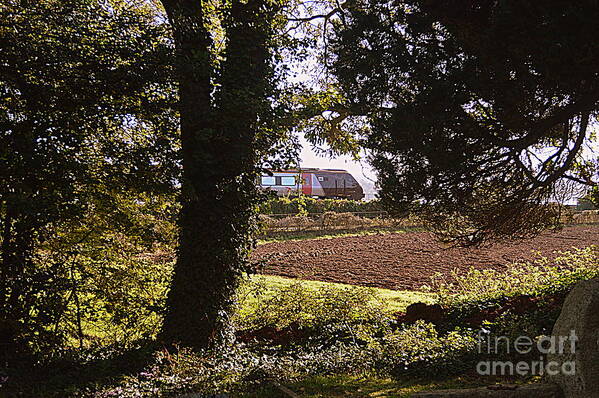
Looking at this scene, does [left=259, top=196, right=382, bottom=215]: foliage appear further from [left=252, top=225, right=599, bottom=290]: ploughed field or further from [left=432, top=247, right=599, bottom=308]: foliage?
[left=432, top=247, right=599, bottom=308]: foliage

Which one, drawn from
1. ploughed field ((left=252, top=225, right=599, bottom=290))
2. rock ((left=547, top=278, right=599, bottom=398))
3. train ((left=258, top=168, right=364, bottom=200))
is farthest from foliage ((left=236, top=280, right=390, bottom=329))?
train ((left=258, top=168, right=364, bottom=200))

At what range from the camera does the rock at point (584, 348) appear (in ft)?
8.09

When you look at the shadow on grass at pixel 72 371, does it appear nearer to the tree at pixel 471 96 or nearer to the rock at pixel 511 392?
the rock at pixel 511 392

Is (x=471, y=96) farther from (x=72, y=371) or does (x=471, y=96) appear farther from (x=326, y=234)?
(x=326, y=234)

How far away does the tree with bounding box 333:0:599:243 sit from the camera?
364 cm

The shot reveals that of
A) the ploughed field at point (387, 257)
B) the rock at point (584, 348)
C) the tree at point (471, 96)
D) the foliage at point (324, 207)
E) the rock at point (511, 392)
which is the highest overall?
the tree at point (471, 96)

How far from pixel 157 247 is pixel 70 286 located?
1243 millimetres

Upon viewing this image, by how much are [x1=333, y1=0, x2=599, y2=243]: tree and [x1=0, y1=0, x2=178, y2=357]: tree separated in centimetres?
254

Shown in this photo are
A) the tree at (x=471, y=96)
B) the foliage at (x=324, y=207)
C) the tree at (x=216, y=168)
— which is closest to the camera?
the tree at (x=471, y=96)

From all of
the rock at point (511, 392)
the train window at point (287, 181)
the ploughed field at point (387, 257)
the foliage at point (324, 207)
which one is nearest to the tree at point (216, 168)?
the ploughed field at point (387, 257)

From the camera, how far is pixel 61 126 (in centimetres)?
482

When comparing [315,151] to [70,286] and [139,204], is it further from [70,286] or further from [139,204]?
[70,286]

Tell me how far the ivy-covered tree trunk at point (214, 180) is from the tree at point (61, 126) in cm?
44

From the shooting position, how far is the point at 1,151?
4.46 metres
